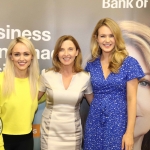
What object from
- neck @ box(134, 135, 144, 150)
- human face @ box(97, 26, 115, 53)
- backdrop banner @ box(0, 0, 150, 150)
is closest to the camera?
human face @ box(97, 26, 115, 53)

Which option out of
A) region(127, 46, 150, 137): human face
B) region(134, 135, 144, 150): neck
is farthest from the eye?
region(134, 135, 144, 150): neck

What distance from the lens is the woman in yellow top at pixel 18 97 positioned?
1.95m

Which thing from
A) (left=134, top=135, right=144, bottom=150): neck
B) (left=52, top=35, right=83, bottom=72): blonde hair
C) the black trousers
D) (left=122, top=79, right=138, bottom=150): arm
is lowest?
(left=134, top=135, right=144, bottom=150): neck

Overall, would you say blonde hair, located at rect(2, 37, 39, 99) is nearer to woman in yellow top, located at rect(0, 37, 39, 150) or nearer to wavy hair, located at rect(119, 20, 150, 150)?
woman in yellow top, located at rect(0, 37, 39, 150)

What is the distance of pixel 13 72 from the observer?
6.64 feet

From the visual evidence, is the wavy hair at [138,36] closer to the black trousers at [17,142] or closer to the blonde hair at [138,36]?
the blonde hair at [138,36]

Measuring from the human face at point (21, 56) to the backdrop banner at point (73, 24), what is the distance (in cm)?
40

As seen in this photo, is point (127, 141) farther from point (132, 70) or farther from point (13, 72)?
point (13, 72)

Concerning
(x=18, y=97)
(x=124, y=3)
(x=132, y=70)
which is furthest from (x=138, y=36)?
(x=18, y=97)

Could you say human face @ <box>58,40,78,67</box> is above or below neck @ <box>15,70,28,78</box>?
above

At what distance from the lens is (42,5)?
2416 mm

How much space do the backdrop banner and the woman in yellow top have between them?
39cm

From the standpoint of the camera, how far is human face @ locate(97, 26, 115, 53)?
6.36 feet

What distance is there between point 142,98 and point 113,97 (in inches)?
27.7
